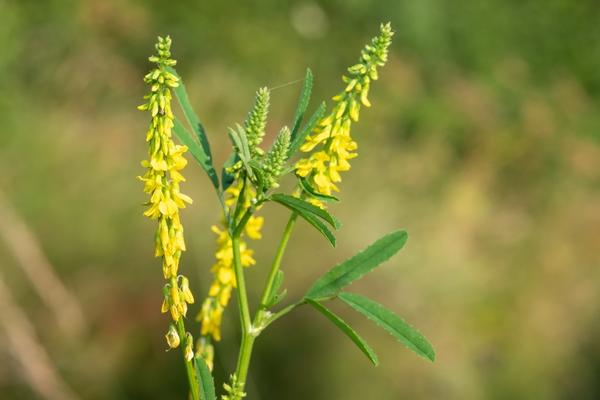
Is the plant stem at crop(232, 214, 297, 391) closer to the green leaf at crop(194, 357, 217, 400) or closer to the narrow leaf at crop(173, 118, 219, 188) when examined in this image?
the green leaf at crop(194, 357, 217, 400)

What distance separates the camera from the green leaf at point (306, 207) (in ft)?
3.60

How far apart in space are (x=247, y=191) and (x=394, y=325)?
366 mm

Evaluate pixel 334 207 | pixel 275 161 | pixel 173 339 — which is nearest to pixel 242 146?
pixel 275 161

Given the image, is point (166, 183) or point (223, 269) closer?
point (166, 183)

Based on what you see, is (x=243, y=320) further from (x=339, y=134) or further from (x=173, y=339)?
(x=339, y=134)

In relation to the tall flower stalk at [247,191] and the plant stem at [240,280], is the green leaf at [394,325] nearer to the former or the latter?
the tall flower stalk at [247,191]

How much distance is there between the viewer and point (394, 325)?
1374 mm

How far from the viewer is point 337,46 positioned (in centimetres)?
875

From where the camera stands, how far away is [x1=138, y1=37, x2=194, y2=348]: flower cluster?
3.49 feet

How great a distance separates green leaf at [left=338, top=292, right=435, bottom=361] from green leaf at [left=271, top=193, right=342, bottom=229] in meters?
0.27

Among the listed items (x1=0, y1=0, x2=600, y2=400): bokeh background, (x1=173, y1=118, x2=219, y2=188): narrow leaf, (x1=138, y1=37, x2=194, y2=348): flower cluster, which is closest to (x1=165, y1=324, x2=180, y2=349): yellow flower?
(x1=138, y1=37, x2=194, y2=348): flower cluster

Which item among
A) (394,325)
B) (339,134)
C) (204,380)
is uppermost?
(339,134)

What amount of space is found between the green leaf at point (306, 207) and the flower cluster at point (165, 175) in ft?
0.48

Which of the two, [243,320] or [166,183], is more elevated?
[166,183]
